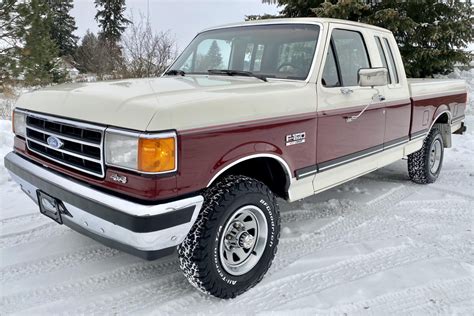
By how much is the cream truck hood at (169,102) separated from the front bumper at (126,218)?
0.44 metres

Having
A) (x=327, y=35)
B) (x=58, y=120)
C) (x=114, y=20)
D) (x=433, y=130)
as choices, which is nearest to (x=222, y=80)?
(x=327, y=35)

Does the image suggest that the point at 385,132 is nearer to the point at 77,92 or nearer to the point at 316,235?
the point at 316,235

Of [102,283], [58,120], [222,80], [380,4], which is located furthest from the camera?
[380,4]

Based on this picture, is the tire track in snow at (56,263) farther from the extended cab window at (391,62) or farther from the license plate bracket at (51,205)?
the extended cab window at (391,62)

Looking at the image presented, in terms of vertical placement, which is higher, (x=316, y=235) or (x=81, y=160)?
(x=81, y=160)

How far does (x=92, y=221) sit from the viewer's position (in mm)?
2439

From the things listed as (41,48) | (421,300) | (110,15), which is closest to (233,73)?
(421,300)

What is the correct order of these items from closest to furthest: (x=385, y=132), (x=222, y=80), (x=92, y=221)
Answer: (x=92, y=221) < (x=222, y=80) < (x=385, y=132)

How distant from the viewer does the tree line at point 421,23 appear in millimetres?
9297

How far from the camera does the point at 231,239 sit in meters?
2.82

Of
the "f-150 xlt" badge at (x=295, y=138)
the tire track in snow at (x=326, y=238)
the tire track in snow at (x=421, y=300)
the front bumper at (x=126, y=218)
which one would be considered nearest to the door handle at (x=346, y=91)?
the "f-150 xlt" badge at (x=295, y=138)

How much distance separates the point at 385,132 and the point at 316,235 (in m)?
1.39

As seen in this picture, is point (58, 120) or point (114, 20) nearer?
point (58, 120)

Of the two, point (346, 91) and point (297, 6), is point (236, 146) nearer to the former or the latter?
point (346, 91)
